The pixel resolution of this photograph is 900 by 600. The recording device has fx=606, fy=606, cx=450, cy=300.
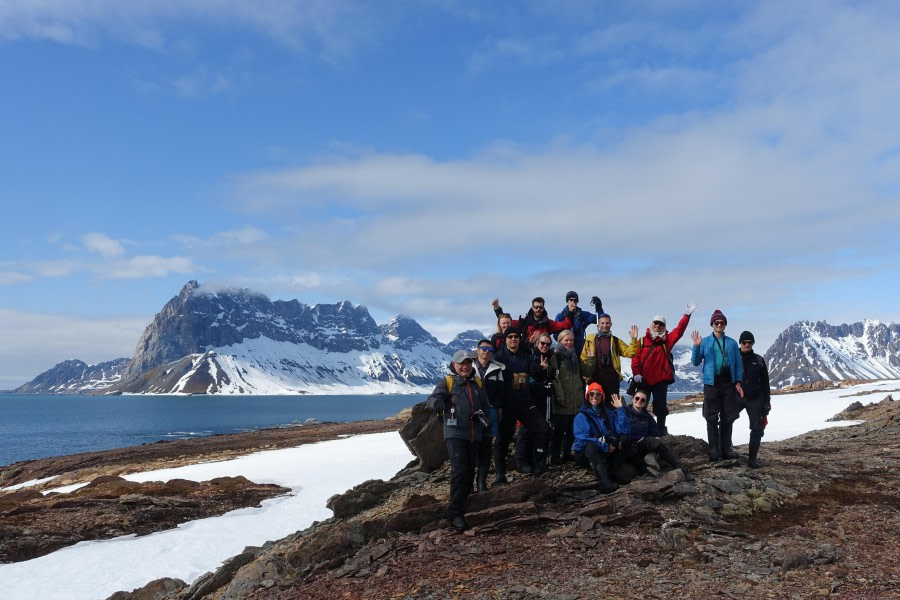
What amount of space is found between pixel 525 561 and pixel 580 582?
110 cm

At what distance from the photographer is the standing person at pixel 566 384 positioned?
503 inches

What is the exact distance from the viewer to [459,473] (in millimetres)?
10742

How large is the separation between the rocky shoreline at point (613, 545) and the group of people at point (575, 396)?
60cm

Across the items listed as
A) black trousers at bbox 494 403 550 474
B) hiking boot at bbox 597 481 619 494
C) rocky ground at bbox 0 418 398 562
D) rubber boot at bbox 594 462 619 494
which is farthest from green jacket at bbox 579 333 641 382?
rocky ground at bbox 0 418 398 562

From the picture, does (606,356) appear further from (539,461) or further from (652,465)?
(539,461)

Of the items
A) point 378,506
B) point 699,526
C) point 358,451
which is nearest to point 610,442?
point 699,526

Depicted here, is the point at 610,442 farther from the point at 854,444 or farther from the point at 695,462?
the point at 854,444

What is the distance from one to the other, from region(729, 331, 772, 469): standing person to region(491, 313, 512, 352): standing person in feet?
17.3

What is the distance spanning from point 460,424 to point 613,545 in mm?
3159

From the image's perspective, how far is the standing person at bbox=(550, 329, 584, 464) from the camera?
41.9 feet

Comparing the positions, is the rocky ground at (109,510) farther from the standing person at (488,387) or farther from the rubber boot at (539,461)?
the rubber boot at (539,461)

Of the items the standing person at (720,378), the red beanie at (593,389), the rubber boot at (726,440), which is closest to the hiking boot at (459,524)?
the red beanie at (593,389)

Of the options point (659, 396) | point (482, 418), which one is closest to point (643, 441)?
point (659, 396)

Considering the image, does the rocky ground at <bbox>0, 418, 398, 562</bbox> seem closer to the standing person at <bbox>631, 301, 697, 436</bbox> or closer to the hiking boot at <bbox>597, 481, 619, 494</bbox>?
the hiking boot at <bbox>597, 481, 619, 494</bbox>
